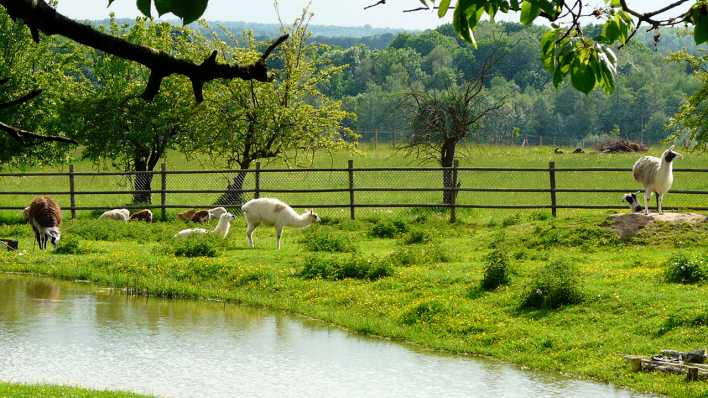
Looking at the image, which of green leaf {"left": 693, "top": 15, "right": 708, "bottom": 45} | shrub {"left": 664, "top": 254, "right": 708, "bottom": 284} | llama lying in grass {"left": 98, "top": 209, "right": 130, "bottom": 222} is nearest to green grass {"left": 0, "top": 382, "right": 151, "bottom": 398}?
green leaf {"left": 693, "top": 15, "right": 708, "bottom": 45}

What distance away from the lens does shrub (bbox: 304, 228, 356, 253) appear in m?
20.2

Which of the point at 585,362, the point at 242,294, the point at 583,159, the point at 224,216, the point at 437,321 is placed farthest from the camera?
the point at 583,159

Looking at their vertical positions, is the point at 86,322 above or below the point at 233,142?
below

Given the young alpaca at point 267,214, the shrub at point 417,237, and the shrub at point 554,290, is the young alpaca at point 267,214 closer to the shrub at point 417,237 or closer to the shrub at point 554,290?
the shrub at point 417,237

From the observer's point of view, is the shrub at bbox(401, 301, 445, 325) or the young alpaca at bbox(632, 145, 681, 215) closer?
the shrub at bbox(401, 301, 445, 325)

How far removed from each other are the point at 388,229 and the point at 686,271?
898cm

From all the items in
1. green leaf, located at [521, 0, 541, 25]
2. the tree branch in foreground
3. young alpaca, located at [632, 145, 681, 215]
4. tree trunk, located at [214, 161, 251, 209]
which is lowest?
tree trunk, located at [214, 161, 251, 209]

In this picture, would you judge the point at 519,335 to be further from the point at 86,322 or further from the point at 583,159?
the point at 583,159

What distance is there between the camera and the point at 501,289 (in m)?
15.4

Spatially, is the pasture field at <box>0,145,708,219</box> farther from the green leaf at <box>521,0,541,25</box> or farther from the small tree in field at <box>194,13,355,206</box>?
the green leaf at <box>521,0,541,25</box>

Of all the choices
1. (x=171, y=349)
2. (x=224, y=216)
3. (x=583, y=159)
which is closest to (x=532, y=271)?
(x=171, y=349)

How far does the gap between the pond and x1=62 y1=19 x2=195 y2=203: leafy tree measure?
14.9m

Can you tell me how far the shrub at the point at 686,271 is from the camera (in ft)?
48.4

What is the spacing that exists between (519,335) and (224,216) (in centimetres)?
1002
